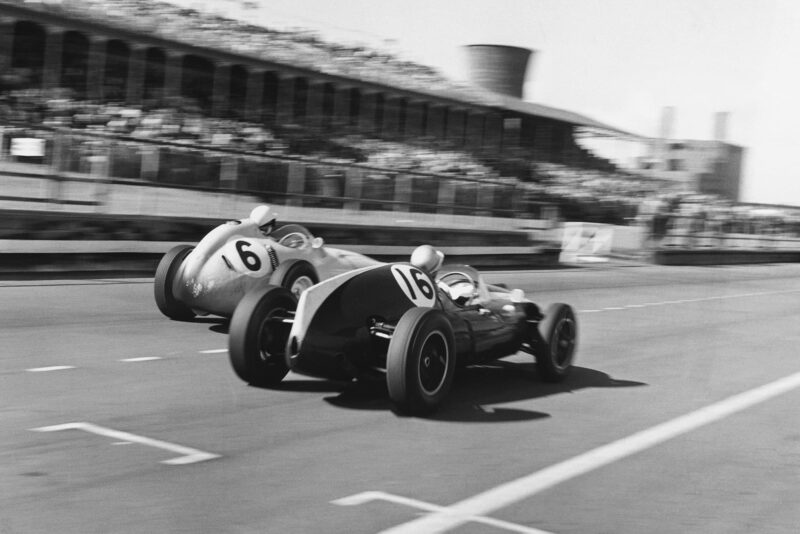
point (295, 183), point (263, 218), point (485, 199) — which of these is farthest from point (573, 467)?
point (485, 199)

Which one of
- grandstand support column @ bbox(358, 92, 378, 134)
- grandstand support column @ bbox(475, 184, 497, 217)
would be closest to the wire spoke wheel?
grandstand support column @ bbox(475, 184, 497, 217)

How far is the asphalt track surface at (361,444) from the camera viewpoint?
4.90 metres

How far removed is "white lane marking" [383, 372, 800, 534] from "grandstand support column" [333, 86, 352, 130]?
27382 mm

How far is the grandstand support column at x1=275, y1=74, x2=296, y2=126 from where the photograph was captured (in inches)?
1282

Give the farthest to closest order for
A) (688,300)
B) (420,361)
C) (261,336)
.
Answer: (688,300)
(261,336)
(420,361)

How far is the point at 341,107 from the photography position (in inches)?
1452

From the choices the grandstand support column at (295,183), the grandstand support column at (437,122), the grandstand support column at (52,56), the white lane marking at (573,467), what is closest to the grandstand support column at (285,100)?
the grandstand support column at (52,56)

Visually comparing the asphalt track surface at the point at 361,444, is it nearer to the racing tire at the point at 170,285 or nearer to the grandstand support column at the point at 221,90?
the racing tire at the point at 170,285

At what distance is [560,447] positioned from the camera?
666 cm

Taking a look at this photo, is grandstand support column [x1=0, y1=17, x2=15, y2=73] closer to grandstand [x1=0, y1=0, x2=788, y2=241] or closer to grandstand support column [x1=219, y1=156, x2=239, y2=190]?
grandstand [x1=0, y1=0, x2=788, y2=241]

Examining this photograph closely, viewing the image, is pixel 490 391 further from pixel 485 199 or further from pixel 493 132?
pixel 493 132

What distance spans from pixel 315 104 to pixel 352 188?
45.3 ft

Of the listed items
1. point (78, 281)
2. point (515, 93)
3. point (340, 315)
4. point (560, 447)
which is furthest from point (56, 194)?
point (515, 93)

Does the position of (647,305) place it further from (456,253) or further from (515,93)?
(515,93)
